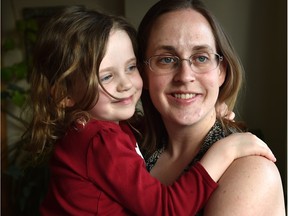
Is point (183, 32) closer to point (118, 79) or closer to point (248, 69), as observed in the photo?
point (118, 79)

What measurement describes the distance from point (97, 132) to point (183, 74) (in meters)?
0.33

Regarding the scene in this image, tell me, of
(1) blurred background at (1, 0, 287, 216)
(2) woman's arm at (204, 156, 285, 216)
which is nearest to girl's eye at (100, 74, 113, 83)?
(2) woman's arm at (204, 156, 285, 216)


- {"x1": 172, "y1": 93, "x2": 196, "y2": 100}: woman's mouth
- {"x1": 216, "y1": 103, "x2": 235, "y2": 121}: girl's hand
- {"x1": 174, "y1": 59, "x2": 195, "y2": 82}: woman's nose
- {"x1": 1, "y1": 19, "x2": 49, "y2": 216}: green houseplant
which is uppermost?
{"x1": 174, "y1": 59, "x2": 195, "y2": 82}: woman's nose

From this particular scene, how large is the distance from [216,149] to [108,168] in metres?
0.32

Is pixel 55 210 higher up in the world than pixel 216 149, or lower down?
lower down

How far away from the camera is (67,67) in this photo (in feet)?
4.20

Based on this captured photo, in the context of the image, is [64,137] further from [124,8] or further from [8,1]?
[8,1]

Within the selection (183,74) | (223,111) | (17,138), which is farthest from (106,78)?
(17,138)

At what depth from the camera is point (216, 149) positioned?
1.10 m

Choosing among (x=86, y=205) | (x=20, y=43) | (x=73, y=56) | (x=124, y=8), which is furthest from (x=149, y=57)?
(x=20, y=43)

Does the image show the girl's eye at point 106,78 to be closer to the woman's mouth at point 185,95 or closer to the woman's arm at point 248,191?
the woman's mouth at point 185,95

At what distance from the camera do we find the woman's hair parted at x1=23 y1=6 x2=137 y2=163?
4.09ft

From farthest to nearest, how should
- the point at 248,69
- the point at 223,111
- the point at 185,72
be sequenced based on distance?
1. the point at 248,69
2. the point at 223,111
3. the point at 185,72

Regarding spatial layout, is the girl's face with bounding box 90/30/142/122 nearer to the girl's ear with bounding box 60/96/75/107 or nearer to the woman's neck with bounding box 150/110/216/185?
the girl's ear with bounding box 60/96/75/107
